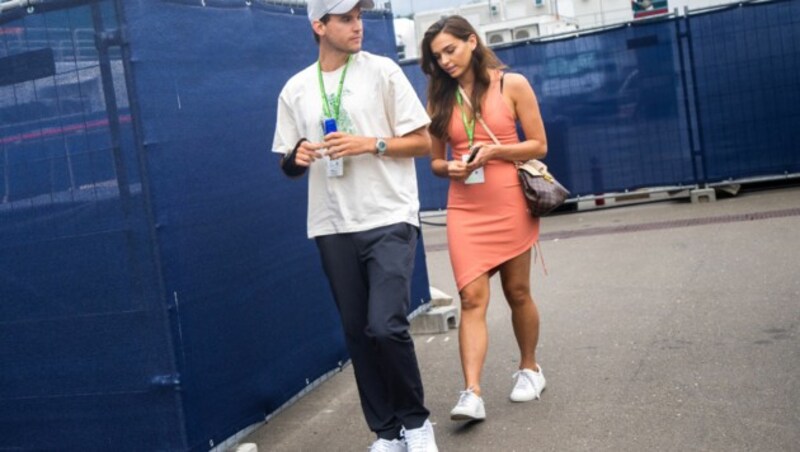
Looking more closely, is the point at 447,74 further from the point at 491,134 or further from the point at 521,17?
the point at 521,17

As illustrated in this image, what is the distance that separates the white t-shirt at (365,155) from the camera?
4895 mm

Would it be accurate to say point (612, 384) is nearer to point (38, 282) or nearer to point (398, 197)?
point (398, 197)

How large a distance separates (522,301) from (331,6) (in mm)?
1866

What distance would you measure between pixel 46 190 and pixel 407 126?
59.1 inches

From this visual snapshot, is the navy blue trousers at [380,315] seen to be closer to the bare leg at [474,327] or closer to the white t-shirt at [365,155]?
the white t-shirt at [365,155]

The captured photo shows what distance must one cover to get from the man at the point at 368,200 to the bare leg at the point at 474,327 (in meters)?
0.64

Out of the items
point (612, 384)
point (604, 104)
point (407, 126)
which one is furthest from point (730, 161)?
point (407, 126)

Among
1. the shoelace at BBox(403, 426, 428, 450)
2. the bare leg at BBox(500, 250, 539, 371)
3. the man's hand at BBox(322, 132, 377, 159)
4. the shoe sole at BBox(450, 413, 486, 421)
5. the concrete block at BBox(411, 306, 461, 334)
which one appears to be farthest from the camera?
the concrete block at BBox(411, 306, 461, 334)

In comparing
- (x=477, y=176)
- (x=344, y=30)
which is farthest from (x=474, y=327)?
(x=344, y=30)

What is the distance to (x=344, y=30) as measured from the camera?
4871mm

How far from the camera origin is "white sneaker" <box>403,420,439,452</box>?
16.1 ft

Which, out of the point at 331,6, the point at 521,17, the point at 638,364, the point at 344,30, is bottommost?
the point at 638,364

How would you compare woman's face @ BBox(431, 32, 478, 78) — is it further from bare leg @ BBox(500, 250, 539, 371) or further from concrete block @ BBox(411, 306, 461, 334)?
concrete block @ BBox(411, 306, 461, 334)

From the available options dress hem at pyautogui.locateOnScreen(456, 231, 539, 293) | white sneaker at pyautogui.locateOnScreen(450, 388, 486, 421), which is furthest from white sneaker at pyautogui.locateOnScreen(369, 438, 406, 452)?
dress hem at pyautogui.locateOnScreen(456, 231, 539, 293)
